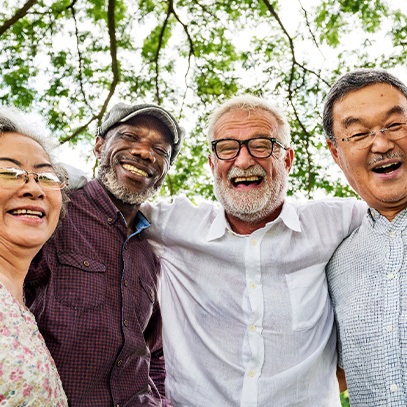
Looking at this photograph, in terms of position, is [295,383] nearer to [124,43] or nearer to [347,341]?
[347,341]

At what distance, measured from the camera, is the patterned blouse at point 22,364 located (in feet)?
5.30

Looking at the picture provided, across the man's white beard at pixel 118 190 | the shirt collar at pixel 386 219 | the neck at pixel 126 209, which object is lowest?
the shirt collar at pixel 386 219

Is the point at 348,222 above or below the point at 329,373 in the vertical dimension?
above

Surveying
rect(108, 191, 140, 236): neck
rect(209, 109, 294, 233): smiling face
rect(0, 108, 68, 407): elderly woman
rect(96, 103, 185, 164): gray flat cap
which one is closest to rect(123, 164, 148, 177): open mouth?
rect(108, 191, 140, 236): neck

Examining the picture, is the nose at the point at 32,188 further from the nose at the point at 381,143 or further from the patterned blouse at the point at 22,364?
the nose at the point at 381,143

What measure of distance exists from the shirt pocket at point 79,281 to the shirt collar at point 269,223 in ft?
2.20

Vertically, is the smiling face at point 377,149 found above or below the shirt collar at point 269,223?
above

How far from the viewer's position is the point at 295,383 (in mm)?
2441

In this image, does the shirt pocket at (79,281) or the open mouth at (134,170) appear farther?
the open mouth at (134,170)

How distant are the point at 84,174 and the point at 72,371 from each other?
4.02 feet

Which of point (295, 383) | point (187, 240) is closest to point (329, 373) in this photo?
point (295, 383)

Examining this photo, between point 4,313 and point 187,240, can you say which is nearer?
point 4,313

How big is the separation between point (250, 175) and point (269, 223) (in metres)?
0.31

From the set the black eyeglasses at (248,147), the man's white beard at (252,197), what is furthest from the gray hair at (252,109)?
the man's white beard at (252,197)
